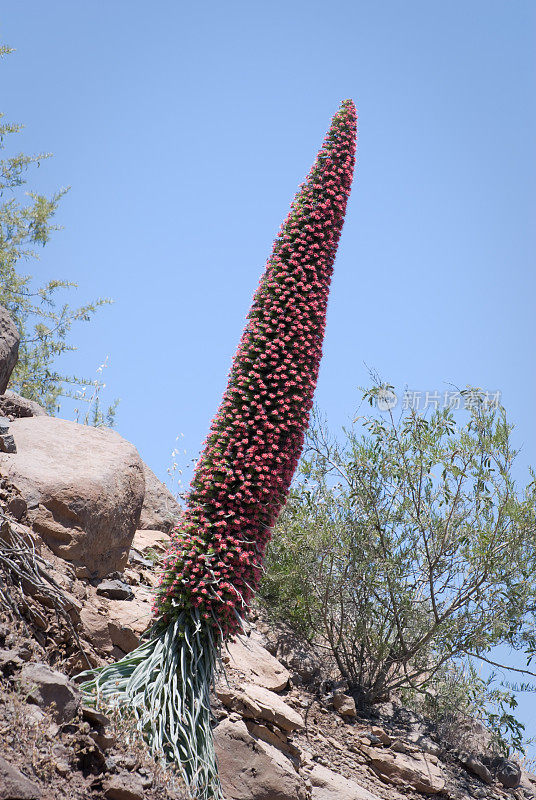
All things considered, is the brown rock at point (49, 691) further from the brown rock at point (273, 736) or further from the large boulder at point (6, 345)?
the large boulder at point (6, 345)

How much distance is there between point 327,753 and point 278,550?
236 cm

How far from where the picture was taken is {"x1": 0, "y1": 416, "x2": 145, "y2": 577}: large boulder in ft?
21.4

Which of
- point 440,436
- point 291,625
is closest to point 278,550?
point 291,625

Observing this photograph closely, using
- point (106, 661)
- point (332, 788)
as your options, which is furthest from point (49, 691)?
point (332, 788)

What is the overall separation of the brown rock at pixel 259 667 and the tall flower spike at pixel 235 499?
1.43 m

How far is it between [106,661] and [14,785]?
2380mm

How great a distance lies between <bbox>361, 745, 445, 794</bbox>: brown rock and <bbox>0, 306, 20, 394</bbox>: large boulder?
5172mm

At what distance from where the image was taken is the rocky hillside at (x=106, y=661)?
483 centimetres

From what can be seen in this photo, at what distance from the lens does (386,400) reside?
9.48 m

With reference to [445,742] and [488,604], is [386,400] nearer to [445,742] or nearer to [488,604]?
[488,604]

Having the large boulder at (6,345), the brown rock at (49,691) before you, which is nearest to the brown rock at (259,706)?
the brown rock at (49,691)

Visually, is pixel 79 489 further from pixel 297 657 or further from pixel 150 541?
pixel 297 657

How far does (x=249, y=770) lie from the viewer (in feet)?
20.2

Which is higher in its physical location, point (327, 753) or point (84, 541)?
point (84, 541)
